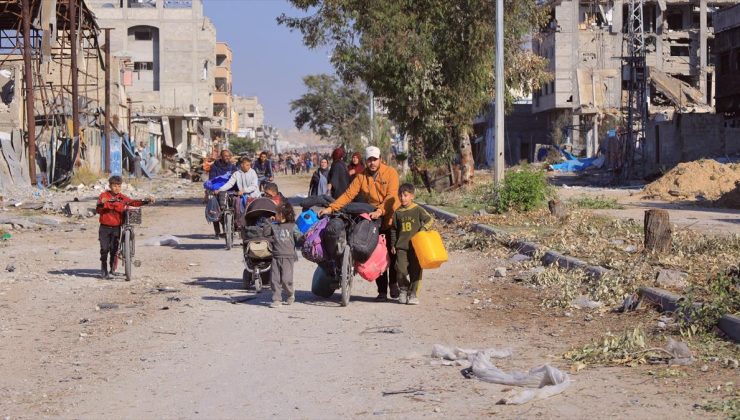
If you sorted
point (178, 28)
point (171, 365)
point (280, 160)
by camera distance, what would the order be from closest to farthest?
point (171, 365), point (178, 28), point (280, 160)

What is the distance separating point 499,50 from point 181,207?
12.8m

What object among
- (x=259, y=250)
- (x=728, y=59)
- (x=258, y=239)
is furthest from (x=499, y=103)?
(x=728, y=59)

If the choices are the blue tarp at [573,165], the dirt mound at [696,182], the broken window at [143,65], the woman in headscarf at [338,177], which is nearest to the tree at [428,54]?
the dirt mound at [696,182]

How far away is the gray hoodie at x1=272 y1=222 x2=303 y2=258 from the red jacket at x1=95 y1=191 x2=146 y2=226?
3.15 metres

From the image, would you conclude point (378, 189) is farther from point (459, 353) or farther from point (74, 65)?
point (74, 65)

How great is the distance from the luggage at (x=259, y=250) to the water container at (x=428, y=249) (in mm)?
1871

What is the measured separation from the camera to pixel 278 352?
28.5ft

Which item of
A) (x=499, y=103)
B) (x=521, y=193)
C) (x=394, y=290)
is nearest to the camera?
(x=394, y=290)

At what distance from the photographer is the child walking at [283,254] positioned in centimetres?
1142

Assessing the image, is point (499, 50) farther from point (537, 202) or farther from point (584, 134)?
point (584, 134)

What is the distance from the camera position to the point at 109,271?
14.6m

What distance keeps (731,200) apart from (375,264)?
63.8 feet

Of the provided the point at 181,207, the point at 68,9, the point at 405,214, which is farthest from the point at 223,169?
the point at 68,9

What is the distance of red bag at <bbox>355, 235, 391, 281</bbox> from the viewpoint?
11344 millimetres
